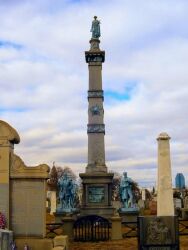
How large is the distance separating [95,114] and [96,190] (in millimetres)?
4911

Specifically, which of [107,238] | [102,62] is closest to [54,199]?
[102,62]

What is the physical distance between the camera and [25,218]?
569 inches

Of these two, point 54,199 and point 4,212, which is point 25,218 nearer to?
point 4,212

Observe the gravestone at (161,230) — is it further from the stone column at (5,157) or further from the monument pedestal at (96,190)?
the monument pedestal at (96,190)

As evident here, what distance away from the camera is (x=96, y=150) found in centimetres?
2931

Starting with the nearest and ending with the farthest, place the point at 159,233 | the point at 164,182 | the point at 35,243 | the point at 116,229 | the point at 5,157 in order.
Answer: the point at 159,233 < the point at 164,182 < the point at 35,243 < the point at 5,157 < the point at 116,229

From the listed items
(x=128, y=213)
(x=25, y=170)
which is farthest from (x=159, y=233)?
(x=128, y=213)

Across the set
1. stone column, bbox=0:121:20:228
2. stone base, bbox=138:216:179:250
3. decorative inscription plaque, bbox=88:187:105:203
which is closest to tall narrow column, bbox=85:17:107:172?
decorative inscription plaque, bbox=88:187:105:203

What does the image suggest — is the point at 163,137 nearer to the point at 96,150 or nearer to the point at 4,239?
the point at 4,239

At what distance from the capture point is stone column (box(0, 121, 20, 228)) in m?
14.4

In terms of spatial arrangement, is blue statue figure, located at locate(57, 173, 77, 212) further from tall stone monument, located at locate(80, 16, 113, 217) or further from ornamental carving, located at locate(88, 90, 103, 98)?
ornamental carving, located at locate(88, 90, 103, 98)

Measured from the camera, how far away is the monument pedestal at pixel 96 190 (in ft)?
92.4

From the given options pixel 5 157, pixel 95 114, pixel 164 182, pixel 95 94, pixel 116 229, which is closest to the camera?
pixel 164 182

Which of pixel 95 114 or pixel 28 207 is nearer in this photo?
pixel 28 207
